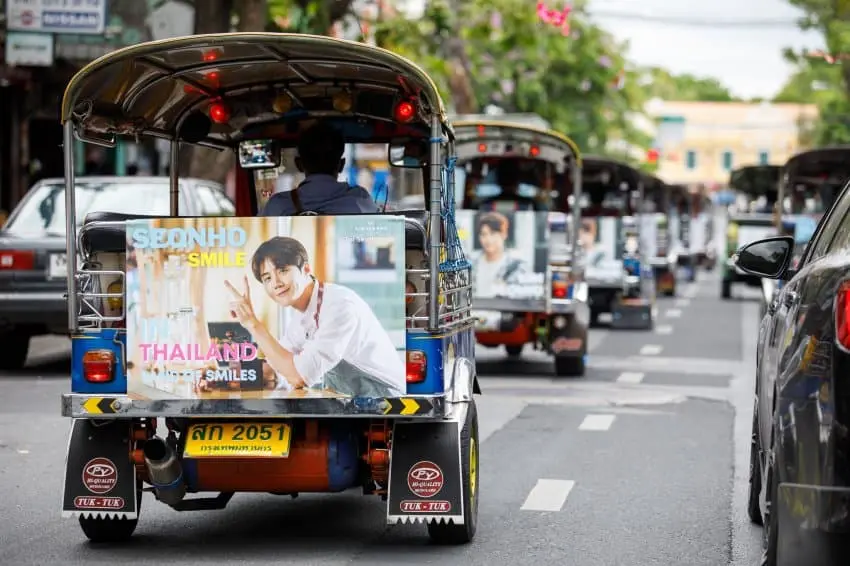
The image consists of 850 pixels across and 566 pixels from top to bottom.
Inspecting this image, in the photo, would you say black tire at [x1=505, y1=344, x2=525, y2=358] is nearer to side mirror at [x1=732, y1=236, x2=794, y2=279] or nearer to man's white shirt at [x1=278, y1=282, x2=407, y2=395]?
side mirror at [x1=732, y1=236, x2=794, y2=279]

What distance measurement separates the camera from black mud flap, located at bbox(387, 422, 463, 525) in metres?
7.26

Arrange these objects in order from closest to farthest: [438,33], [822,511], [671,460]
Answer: [822,511], [671,460], [438,33]

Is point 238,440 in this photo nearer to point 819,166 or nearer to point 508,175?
point 508,175

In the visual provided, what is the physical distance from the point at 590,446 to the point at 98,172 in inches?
684

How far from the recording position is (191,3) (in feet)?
69.8

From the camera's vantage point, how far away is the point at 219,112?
885 cm

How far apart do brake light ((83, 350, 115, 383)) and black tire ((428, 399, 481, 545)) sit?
1.52 m

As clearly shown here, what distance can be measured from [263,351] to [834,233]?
7.68 ft

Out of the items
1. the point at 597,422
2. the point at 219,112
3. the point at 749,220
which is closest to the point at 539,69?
the point at 749,220

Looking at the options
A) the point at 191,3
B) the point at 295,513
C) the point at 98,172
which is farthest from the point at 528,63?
the point at 295,513

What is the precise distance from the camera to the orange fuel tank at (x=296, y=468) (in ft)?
23.8

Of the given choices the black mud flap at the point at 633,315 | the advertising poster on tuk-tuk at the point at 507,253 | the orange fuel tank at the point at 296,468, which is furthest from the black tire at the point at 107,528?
the black mud flap at the point at 633,315

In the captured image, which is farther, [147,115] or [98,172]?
[98,172]

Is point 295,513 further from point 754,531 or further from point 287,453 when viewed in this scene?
point 754,531
